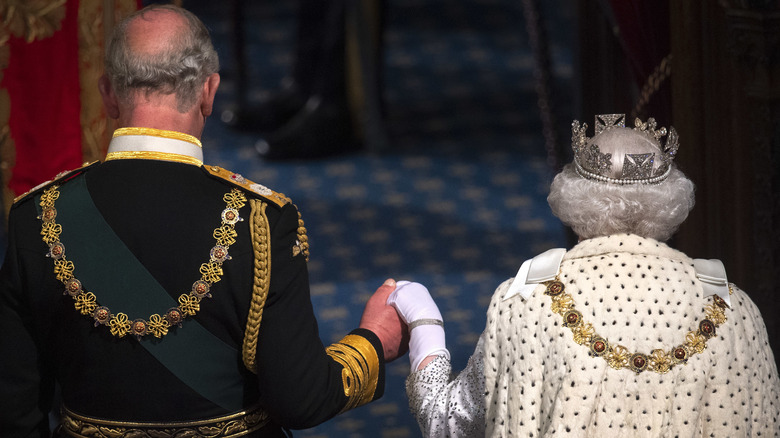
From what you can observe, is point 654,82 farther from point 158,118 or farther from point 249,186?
point 158,118

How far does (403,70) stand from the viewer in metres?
8.15

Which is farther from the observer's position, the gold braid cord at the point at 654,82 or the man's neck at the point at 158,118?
the gold braid cord at the point at 654,82

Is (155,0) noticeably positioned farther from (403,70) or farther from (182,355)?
(403,70)

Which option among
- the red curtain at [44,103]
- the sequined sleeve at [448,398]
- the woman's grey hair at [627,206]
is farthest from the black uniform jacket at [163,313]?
the red curtain at [44,103]

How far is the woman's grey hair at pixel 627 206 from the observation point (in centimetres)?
191

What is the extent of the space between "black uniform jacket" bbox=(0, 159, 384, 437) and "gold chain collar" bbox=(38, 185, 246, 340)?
0.01 metres

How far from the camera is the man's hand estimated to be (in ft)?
7.52

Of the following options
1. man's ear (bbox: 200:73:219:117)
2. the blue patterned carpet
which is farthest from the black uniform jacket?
the blue patterned carpet

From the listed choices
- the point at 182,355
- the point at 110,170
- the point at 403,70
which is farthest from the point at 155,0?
the point at 403,70

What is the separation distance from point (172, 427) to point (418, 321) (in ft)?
2.06

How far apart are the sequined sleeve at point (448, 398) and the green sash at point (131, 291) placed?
475 mm

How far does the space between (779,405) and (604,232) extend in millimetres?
461

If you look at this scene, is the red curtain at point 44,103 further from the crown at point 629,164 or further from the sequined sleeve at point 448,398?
the crown at point 629,164

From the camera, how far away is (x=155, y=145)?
1868 millimetres
